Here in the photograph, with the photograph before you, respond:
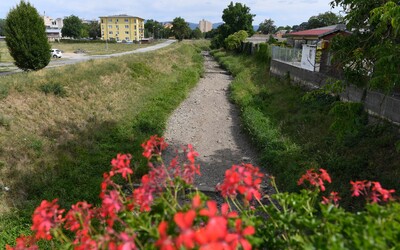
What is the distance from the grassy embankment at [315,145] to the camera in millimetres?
7379

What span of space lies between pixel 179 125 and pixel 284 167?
642 cm

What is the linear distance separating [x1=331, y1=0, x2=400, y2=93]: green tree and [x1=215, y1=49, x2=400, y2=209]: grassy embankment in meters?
0.86

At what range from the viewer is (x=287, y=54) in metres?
19.4

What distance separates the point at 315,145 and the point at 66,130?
326 inches

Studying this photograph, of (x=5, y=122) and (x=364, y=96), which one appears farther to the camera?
(x=364, y=96)

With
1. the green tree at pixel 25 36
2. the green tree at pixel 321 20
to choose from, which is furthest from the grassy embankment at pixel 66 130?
the green tree at pixel 321 20

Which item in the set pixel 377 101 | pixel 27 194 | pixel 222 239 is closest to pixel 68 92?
pixel 27 194

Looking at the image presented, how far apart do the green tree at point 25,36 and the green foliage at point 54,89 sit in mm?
6284

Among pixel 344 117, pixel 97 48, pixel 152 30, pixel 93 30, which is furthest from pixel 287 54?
pixel 152 30

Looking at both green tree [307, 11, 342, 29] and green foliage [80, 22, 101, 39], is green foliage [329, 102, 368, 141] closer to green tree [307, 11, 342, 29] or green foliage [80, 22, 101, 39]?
green tree [307, 11, 342, 29]

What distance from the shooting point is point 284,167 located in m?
8.88

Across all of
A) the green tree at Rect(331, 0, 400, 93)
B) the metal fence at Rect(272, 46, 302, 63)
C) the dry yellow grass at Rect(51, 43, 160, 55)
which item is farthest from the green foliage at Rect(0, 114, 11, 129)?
the dry yellow grass at Rect(51, 43, 160, 55)

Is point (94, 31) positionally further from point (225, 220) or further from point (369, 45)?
point (225, 220)

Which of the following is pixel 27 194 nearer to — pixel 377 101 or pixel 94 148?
pixel 94 148
